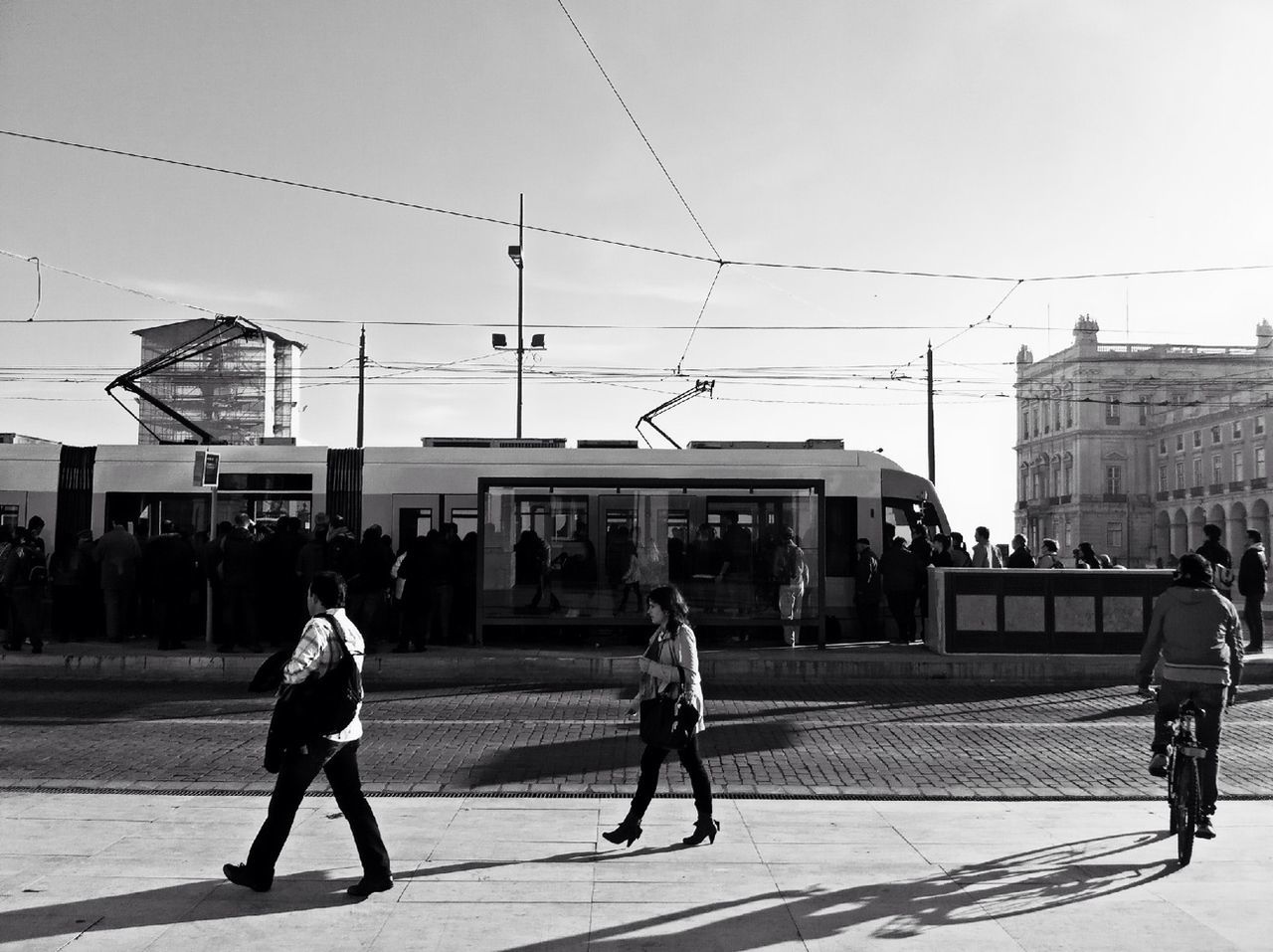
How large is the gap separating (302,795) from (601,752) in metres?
4.79

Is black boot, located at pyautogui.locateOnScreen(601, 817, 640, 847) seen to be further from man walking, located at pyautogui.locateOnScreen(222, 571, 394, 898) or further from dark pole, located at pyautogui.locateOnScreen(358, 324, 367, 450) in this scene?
dark pole, located at pyautogui.locateOnScreen(358, 324, 367, 450)

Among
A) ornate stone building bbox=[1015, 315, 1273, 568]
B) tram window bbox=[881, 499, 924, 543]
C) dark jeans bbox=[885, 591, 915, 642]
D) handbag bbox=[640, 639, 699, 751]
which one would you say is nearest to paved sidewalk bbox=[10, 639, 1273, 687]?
dark jeans bbox=[885, 591, 915, 642]

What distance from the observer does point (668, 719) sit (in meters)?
7.15

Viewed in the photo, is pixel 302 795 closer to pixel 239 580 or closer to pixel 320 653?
pixel 320 653

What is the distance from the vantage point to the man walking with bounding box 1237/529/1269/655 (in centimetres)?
1806

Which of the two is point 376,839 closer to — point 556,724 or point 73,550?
point 556,724

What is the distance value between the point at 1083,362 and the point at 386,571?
9836cm

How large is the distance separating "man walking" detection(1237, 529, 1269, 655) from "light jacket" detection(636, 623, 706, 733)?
1304cm

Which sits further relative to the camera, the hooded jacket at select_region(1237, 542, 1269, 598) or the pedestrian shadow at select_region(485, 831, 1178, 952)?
the hooded jacket at select_region(1237, 542, 1269, 598)

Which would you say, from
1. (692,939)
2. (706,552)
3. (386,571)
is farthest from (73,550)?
(692,939)

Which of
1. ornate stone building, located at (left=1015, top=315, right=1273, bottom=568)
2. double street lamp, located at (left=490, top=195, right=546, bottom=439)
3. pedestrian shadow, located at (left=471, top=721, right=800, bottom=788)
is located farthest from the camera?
ornate stone building, located at (left=1015, top=315, right=1273, bottom=568)

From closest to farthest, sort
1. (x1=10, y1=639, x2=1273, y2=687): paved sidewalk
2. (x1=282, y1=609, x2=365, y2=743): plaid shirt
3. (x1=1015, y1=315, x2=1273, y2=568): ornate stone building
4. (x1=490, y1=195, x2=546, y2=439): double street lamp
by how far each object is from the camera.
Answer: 1. (x1=282, y1=609, x2=365, y2=743): plaid shirt
2. (x1=10, y1=639, x2=1273, y2=687): paved sidewalk
3. (x1=490, y1=195, x2=546, y2=439): double street lamp
4. (x1=1015, y1=315, x2=1273, y2=568): ornate stone building

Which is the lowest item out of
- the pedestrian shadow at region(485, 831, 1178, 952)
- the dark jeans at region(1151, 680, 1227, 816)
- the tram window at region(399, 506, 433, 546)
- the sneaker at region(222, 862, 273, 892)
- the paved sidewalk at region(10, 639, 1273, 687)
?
the pedestrian shadow at region(485, 831, 1178, 952)

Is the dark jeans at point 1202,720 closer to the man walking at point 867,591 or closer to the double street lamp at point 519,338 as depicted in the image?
the man walking at point 867,591
